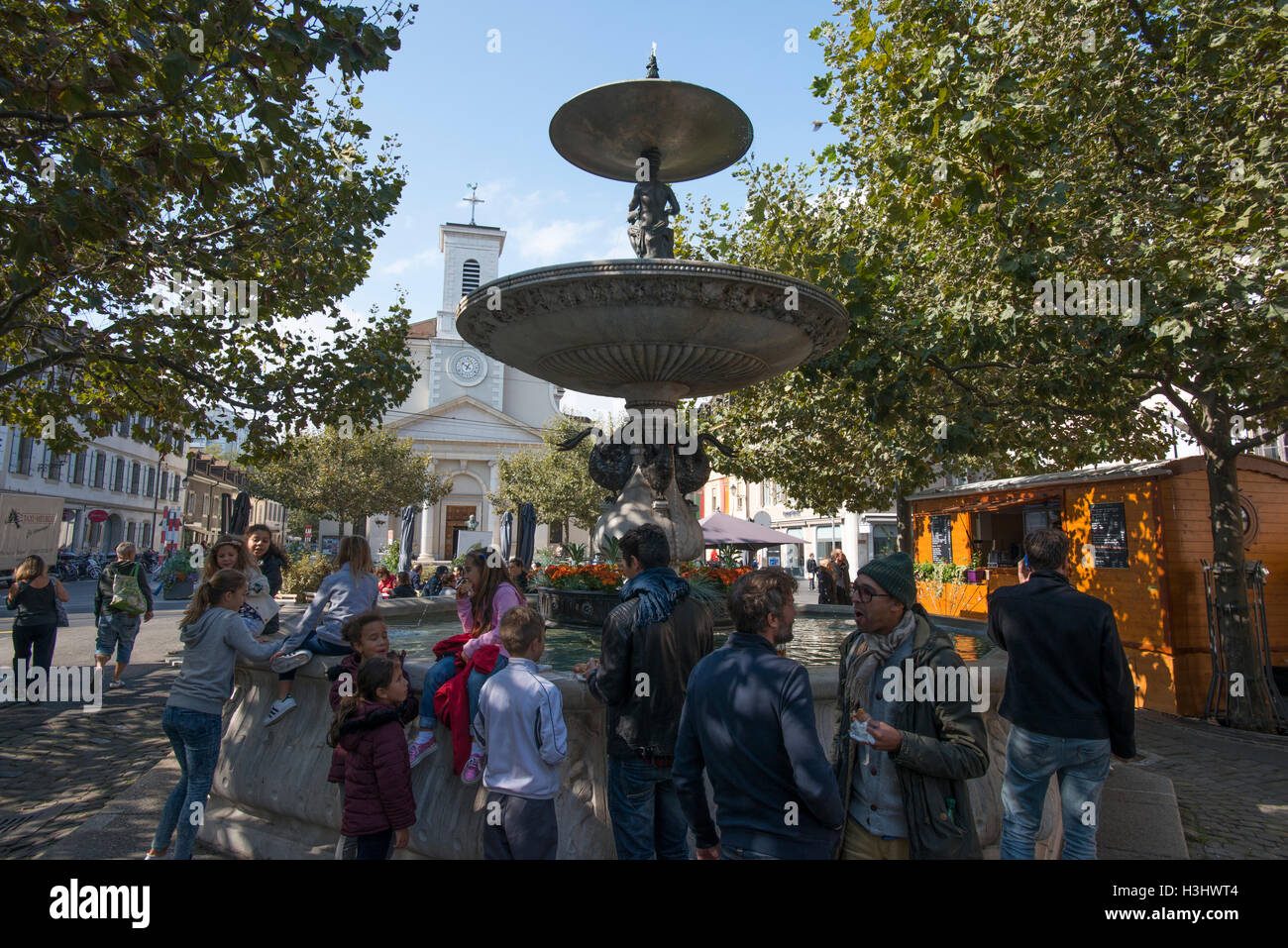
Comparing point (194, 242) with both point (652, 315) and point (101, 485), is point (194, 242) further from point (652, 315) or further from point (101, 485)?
point (101, 485)

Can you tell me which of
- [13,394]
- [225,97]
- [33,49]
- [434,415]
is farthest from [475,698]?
[434,415]

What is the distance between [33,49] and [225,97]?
372 centimetres

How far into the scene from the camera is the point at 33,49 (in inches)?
221

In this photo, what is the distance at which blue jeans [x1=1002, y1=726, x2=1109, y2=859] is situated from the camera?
11.1 feet

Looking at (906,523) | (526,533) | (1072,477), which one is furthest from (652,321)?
(906,523)

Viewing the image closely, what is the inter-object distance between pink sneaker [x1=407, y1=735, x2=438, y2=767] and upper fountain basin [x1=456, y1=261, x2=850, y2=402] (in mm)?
3305

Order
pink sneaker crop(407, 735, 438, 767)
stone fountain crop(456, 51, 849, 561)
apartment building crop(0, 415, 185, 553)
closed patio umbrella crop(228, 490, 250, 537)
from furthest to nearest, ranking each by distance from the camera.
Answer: apartment building crop(0, 415, 185, 553) → closed patio umbrella crop(228, 490, 250, 537) → stone fountain crop(456, 51, 849, 561) → pink sneaker crop(407, 735, 438, 767)

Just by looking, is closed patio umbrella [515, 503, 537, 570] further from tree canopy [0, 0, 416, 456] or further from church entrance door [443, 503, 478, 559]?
church entrance door [443, 503, 478, 559]

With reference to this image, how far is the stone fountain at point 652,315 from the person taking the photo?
568 centimetres

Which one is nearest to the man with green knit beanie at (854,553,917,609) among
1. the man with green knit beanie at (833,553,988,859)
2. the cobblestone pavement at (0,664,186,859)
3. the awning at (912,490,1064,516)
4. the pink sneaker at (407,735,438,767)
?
the man with green knit beanie at (833,553,988,859)

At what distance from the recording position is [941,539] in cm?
1557

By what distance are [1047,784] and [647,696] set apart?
6.28ft

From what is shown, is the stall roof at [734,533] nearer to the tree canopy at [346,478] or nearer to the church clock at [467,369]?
the tree canopy at [346,478]

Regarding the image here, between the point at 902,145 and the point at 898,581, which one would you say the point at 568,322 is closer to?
the point at 898,581
